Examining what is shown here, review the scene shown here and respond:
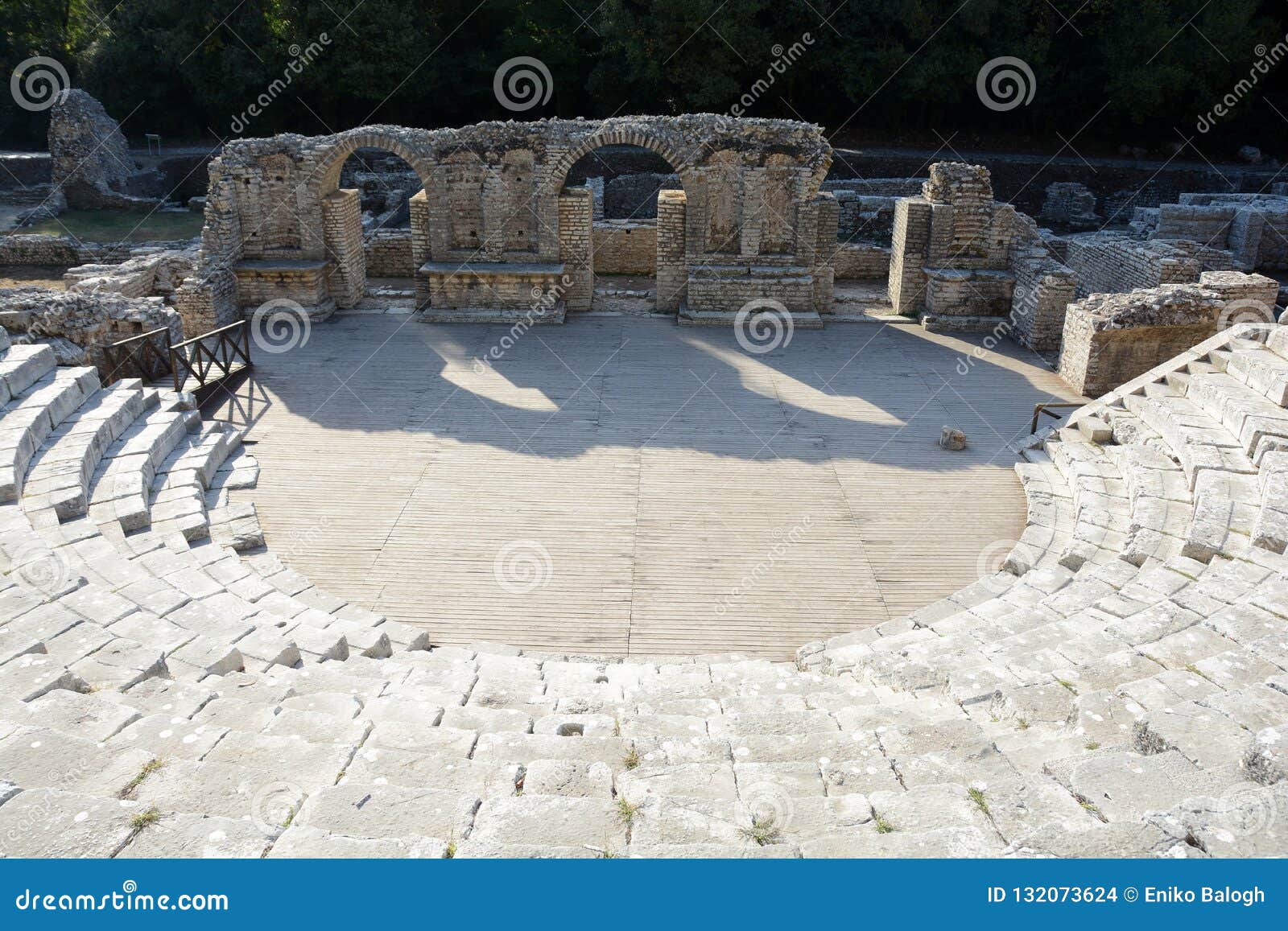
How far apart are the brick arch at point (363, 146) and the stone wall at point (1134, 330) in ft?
33.2

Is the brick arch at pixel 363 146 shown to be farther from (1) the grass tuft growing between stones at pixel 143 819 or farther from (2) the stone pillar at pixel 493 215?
(1) the grass tuft growing between stones at pixel 143 819

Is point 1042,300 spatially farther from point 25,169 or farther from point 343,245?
point 25,169

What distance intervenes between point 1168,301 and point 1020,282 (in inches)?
130

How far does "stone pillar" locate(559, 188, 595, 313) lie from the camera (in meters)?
16.0

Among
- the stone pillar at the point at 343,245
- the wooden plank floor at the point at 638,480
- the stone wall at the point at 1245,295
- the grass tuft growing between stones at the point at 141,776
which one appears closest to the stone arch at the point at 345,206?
the stone pillar at the point at 343,245

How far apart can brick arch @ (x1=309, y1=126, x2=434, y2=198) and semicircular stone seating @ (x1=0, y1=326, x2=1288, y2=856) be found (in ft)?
22.8

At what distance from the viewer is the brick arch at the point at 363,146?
15.6 meters

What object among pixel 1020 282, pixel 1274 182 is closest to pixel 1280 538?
pixel 1020 282

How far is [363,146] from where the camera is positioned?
15875 mm

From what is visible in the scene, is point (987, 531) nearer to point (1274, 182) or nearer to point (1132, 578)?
point (1132, 578)

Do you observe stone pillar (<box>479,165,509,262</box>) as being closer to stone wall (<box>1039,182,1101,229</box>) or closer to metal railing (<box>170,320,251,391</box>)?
metal railing (<box>170,320,251,391</box>)

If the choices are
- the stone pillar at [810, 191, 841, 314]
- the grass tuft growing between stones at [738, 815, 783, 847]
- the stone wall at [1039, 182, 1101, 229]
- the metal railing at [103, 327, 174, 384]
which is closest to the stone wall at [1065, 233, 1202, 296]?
the stone pillar at [810, 191, 841, 314]

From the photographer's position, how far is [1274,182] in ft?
82.8

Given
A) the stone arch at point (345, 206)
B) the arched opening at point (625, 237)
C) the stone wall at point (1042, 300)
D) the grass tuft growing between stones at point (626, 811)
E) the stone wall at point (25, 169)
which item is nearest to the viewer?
the grass tuft growing between stones at point (626, 811)
